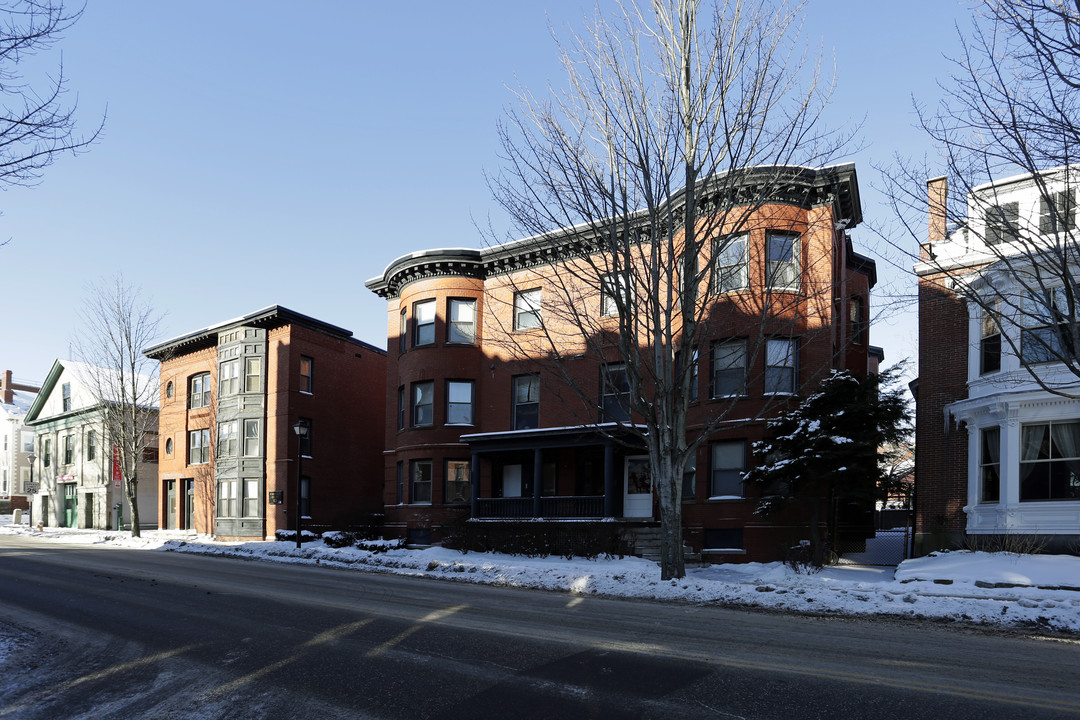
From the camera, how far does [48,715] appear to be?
703 centimetres

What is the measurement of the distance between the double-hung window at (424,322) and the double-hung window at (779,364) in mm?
13842

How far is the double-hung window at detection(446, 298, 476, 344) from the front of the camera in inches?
1229

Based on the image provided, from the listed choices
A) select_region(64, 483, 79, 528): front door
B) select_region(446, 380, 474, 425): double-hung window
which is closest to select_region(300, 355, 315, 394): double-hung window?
select_region(446, 380, 474, 425): double-hung window

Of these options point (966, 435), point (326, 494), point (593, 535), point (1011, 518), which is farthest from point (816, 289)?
point (326, 494)

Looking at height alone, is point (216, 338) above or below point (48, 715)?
above

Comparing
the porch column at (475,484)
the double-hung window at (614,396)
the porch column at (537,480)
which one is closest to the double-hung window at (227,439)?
the porch column at (475,484)

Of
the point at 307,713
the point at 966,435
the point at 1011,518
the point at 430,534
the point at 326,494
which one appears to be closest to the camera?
the point at 307,713

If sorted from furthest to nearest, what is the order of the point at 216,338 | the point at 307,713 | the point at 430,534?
the point at 216,338 → the point at 430,534 → the point at 307,713

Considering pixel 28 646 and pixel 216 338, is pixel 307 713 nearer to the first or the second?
pixel 28 646

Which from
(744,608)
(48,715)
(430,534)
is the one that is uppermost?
(48,715)

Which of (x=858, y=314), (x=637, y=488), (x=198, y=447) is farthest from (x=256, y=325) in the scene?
(x=858, y=314)

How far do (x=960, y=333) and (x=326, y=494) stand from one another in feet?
92.2

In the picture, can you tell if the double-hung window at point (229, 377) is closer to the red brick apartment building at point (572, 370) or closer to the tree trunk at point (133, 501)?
the tree trunk at point (133, 501)

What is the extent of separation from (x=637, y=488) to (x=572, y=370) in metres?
4.98
